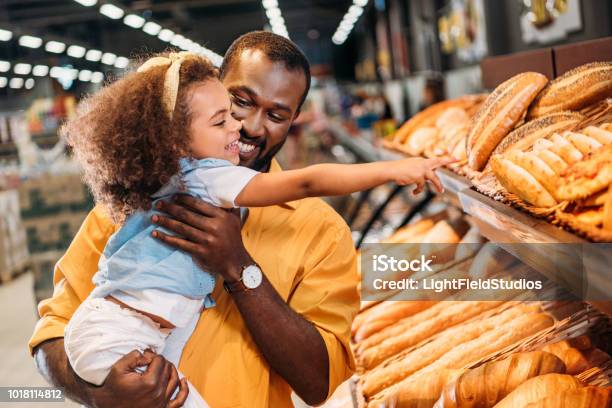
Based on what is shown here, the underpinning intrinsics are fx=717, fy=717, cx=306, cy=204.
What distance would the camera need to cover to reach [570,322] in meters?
1.70

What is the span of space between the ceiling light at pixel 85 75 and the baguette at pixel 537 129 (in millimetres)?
20477

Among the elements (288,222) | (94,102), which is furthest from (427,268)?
(94,102)

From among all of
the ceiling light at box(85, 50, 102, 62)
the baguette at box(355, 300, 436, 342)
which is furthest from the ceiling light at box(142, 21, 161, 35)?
the baguette at box(355, 300, 436, 342)

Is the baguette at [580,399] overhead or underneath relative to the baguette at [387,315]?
overhead

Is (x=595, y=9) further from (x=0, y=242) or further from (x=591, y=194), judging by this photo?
(x=0, y=242)

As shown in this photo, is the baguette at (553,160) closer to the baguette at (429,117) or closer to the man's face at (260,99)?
the man's face at (260,99)

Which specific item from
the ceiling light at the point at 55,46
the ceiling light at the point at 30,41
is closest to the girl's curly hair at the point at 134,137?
the ceiling light at the point at 30,41

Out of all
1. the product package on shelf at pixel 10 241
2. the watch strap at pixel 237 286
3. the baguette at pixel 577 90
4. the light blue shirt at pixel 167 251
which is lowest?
the product package on shelf at pixel 10 241

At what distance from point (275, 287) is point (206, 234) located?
0.84 ft

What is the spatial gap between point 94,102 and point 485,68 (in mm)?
1868

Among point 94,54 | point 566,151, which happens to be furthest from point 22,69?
point 566,151

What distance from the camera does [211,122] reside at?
1.52 metres

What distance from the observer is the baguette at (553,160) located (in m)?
1.25

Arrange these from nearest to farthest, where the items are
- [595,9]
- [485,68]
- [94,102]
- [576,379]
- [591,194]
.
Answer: [591,194], [576,379], [94,102], [485,68], [595,9]
